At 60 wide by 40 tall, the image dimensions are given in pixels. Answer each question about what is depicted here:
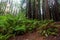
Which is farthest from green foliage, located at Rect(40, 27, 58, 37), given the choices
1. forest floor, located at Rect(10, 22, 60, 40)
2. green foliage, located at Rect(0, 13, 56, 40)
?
green foliage, located at Rect(0, 13, 56, 40)

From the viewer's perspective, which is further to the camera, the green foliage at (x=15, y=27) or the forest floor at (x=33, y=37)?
the green foliage at (x=15, y=27)

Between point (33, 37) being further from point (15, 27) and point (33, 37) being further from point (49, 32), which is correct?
point (15, 27)

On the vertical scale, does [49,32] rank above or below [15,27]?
below

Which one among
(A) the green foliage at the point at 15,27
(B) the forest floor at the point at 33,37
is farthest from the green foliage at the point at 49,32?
(A) the green foliage at the point at 15,27

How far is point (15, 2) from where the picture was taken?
59.5 ft

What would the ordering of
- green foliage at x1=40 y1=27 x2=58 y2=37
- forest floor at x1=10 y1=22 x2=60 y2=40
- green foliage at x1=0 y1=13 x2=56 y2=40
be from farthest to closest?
green foliage at x1=0 y1=13 x2=56 y2=40, green foliage at x1=40 y1=27 x2=58 y2=37, forest floor at x1=10 y1=22 x2=60 y2=40

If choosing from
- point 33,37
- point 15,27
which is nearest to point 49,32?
point 33,37

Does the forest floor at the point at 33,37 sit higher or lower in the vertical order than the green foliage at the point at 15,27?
lower

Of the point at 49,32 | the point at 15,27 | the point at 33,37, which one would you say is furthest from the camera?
the point at 15,27

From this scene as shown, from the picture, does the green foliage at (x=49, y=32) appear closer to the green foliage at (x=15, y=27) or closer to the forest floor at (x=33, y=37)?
the forest floor at (x=33, y=37)

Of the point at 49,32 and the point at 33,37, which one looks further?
the point at 33,37

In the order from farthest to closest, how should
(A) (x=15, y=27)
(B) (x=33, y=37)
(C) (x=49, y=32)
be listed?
(A) (x=15, y=27) → (B) (x=33, y=37) → (C) (x=49, y=32)

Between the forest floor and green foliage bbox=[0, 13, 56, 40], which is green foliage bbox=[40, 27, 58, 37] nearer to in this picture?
the forest floor

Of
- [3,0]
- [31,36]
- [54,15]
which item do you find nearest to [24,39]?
[31,36]
